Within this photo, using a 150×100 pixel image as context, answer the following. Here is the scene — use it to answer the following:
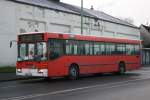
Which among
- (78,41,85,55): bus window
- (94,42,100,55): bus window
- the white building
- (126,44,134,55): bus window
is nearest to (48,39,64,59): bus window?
(78,41,85,55): bus window

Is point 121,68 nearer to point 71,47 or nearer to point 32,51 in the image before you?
point 71,47

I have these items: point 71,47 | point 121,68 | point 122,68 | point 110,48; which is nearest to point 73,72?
point 71,47

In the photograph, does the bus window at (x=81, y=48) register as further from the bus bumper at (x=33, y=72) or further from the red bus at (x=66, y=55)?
the bus bumper at (x=33, y=72)

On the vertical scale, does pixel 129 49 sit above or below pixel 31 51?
above

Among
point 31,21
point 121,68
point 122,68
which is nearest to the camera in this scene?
point 121,68

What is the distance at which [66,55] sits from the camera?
25188 millimetres

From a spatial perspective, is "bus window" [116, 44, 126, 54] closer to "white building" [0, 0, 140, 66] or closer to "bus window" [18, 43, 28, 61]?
"bus window" [18, 43, 28, 61]

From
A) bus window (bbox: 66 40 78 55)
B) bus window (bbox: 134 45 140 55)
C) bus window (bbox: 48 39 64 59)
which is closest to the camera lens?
bus window (bbox: 48 39 64 59)

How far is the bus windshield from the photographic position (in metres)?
23.7

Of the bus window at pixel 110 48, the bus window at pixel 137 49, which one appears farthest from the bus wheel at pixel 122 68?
the bus window at pixel 137 49

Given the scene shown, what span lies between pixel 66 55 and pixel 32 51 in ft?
6.91

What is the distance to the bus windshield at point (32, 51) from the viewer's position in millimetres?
23734

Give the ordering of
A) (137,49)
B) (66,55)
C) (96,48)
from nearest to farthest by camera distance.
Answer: (66,55), (96,48), (137,49)

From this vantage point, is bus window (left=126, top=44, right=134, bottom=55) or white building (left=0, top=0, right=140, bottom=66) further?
white building (left=0, top=0, right=140, bottom=66)
